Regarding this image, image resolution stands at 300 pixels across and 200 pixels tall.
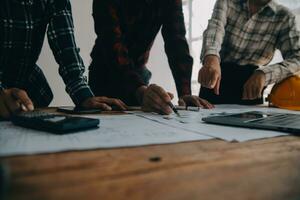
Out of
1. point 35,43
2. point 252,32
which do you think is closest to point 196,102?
point 35,43

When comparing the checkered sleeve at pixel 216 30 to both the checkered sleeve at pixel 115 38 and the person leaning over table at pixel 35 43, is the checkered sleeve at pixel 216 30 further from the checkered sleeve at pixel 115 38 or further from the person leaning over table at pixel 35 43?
the person leaning over table at pixel 35 43

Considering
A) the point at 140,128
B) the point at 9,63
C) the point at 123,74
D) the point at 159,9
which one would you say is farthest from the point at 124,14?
the point at 140,128

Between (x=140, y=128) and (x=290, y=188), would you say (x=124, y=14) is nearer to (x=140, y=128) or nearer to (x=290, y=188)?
(x=140, y=128)

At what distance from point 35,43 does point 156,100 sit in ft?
1.50

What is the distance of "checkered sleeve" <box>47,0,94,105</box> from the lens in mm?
886

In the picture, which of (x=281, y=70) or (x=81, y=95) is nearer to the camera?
(x=81, y=95)

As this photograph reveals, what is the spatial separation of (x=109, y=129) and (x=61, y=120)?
0.07 meters

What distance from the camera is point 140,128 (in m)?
0.47

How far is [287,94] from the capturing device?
1.10 meters

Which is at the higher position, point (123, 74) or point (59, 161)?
point (123, 74)

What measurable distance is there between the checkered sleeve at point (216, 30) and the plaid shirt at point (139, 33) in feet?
0.35

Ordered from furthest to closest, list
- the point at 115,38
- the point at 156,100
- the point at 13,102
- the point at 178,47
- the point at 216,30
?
1. the point at 216,30
2. the point at 178,47
3. the point at 115,38
4. the point at 156,100
5. the point at 13,102

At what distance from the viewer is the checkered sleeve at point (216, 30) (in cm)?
123

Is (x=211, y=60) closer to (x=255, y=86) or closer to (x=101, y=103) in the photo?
(x=255, y=86)
